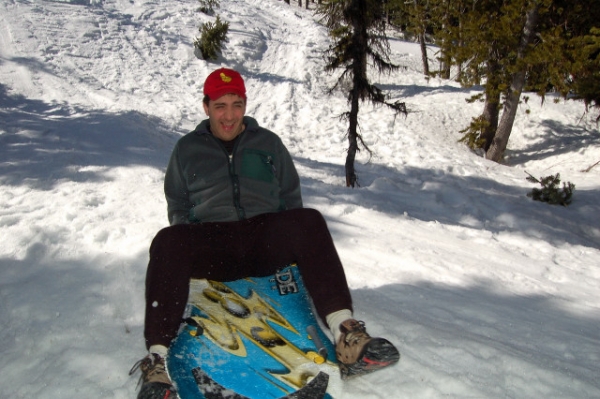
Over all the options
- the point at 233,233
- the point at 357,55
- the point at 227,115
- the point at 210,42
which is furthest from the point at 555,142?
the point at 233,233

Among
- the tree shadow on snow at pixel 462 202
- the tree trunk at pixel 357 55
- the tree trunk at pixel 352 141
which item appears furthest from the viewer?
the tree trunk at pixel 352 141

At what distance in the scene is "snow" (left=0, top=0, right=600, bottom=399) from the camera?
264cm

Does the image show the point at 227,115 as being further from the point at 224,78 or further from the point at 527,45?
the point at 527,45

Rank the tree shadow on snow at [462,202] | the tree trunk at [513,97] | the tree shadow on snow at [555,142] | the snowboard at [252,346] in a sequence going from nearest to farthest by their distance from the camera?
the snowboard at [252,346] → the tree shadow on snow at [462,202] → the tree trunk at [513,97] → the tree shadow on snow at [555,142]

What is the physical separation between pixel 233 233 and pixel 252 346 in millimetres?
677

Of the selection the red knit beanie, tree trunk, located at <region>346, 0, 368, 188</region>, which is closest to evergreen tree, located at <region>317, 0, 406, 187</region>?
tree trunk, located at <region>346, 0, 368, 188</region>

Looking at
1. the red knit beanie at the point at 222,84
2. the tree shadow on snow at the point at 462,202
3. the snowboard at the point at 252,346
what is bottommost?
the tree shadow on snow at the point at 462,202

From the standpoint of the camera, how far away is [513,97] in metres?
13.2

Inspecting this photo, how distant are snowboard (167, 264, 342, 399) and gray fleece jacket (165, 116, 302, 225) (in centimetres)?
47

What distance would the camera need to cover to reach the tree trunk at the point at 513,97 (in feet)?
39.4

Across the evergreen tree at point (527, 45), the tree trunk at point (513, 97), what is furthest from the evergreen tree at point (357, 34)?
the tree trunk at point (513, 97)

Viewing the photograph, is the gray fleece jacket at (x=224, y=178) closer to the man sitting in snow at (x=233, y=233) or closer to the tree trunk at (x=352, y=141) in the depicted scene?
the man sitting in snow at (x=233, y=233)

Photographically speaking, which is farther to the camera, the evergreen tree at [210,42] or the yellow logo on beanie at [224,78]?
the evergreen tree at [210,42]

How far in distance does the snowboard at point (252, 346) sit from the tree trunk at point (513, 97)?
36.2 ft
